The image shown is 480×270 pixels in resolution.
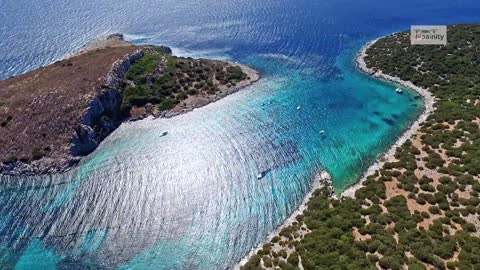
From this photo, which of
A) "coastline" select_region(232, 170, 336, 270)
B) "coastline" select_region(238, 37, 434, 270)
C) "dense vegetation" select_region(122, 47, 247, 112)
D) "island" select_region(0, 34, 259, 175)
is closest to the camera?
"coastline" select_region(232, 170, 336, 270)

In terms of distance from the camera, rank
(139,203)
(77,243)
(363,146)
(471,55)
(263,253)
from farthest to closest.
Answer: (471,55) < (363,146) < (139,203) < (77,243) < (263,253)

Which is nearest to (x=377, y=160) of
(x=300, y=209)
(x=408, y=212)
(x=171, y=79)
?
(x=408, y=212)

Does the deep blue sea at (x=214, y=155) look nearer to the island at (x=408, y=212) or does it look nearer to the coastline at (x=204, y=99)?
the coastline at (x=204, y=99)

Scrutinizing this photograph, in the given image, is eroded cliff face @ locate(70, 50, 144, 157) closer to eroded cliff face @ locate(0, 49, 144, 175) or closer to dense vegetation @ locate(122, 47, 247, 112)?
eroded cliff face @ locate(0, 49, 144, 175)

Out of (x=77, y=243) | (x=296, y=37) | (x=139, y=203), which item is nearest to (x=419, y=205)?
(x=139, y=203)

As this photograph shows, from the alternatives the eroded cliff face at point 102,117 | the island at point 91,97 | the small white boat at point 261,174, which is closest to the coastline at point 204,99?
the island at point 91,97

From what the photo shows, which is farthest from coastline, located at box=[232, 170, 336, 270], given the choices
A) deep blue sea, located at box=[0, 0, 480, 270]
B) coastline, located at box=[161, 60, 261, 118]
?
coastline, located at box=[161, 60, 261, 118]

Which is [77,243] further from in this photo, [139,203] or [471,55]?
[471,55]
